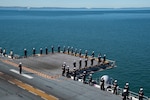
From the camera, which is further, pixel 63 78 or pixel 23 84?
pixel 63 78

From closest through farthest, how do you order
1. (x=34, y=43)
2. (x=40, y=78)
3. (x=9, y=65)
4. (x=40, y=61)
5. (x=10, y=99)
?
1. (x=10, y=99)
2. (x=40, y=78)
3. (x=9, y=65)
4. (x=40, y=61)
5. (x=34, y=43)

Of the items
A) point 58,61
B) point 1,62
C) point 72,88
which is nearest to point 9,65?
point 1,62

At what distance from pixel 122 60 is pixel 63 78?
37.9 m

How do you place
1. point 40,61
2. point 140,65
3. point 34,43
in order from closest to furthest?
1. point 40,61
2. point 140,65
3. point 34,43

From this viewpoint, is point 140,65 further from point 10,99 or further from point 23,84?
point 10,99

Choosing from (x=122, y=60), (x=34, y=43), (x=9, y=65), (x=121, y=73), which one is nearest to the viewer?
(x=9, y=65)

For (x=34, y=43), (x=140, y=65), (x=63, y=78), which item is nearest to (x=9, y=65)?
(x=63, y=78)

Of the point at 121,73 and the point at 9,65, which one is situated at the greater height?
the point at 9,65

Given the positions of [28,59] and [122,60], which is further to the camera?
[122,60]

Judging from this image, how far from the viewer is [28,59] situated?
5388 centimetres

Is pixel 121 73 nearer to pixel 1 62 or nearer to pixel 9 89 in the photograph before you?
pixel 1 62

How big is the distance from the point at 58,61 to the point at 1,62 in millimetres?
11403

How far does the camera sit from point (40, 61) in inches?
2048

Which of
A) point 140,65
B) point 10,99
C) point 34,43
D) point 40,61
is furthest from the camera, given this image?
point 34,43
